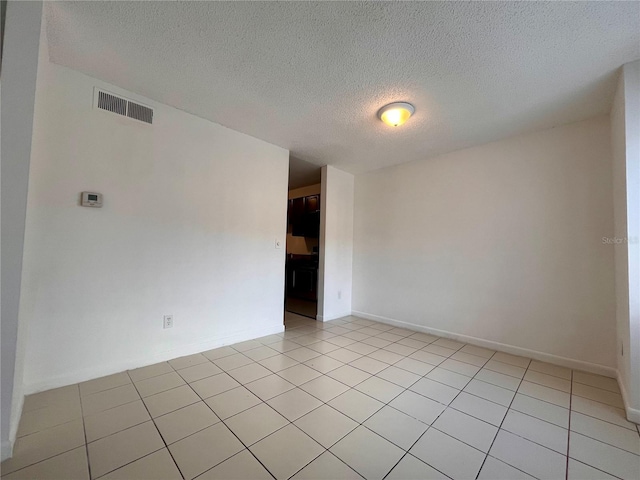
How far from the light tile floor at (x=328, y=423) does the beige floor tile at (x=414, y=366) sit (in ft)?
0.07

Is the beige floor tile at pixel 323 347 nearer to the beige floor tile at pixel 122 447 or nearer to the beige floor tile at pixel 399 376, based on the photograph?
the beige floor tile at pixel 399 376

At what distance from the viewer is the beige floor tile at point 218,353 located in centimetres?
258

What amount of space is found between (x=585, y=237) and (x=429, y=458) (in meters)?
2.63

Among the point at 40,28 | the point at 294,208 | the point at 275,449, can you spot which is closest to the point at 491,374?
the point at 275,449

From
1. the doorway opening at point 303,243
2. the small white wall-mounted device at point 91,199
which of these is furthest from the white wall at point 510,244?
the small white wall-mounted device at point 91,199

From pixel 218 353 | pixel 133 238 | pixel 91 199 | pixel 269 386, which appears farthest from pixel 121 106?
pixel 269 386

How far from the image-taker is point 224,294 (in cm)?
289

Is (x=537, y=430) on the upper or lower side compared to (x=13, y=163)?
lower

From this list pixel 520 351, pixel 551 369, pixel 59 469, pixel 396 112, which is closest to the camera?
pixel 59 469

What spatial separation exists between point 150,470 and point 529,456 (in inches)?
78.7

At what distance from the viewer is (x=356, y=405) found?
70.7 inches

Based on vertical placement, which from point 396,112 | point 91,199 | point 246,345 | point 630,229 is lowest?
point 246,345

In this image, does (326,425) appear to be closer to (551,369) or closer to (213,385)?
(213,385)

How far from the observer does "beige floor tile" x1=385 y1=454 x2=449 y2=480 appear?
1217 mm
